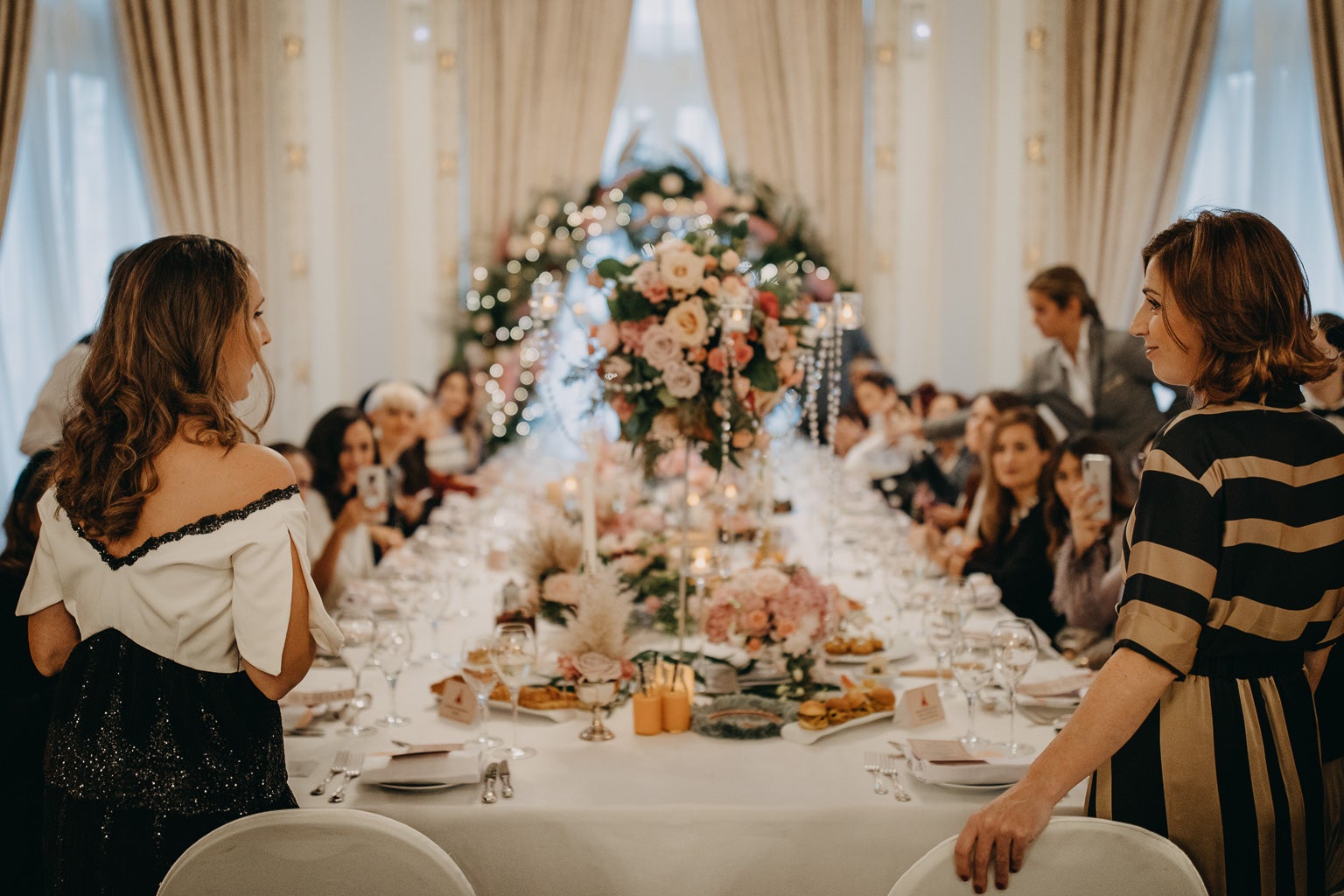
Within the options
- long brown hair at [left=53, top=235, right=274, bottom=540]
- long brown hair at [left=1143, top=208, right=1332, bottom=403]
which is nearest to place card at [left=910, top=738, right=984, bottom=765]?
long brown hair at [left=1143, top=208, right=1332, bottom=403]

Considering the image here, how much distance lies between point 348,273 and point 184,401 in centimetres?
622

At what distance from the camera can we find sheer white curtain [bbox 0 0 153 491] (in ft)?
19.3

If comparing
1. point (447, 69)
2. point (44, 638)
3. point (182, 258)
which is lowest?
point (44, 638)

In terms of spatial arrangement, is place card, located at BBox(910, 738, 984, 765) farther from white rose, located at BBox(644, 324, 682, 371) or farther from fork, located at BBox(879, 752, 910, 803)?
white rose, located at BBox(644, 324, 682, 371)

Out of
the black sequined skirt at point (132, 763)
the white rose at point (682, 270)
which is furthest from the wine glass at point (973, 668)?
the black sequined skirt at point (132, 763)

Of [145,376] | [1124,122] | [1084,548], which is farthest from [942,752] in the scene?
[1124,122]

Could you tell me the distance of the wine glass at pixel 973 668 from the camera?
77.8 inches

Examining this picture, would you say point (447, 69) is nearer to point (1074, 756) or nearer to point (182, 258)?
point (182, 258)

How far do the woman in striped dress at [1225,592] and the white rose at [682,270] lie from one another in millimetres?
1013

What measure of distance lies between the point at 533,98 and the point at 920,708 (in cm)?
618

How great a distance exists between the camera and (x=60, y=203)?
6098mm

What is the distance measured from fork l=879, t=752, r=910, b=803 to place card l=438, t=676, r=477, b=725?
758 millimetres

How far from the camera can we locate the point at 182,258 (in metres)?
1.56

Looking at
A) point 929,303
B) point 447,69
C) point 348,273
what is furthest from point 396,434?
point 929,303
